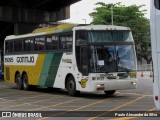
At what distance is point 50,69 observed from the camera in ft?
66.3

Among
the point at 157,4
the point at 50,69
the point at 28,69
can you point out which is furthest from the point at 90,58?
the point at 157,4

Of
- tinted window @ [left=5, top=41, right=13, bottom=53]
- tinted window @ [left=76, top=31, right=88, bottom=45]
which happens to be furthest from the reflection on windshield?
tinted window @ [left=5, top=41, right=13, bottom=53]

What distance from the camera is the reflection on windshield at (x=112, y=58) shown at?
17.2 metres

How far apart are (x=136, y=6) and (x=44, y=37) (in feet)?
139

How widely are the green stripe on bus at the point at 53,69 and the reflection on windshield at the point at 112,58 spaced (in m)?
2.38

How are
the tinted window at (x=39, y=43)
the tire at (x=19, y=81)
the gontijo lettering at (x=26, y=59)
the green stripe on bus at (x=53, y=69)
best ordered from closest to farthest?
the green stripe on bus at (x=53, y=69) → the tinted window at (x=39, y=43) → the gontijo lettering at (x=26, y=59) → the tire at (x=19, y=81)

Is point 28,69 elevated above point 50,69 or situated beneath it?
situated beneath

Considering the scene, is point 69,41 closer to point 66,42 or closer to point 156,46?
point 66,42

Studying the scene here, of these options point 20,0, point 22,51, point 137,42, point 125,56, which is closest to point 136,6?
point 137,42

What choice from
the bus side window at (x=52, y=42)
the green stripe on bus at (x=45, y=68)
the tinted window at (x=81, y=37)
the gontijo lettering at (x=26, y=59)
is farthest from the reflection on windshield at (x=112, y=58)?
the gontijo lettering at (x=26, y=59)

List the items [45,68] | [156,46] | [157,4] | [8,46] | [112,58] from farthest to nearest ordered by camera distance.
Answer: [8,46] < [45,68] < [112,58] < [156,46] < [157,4]

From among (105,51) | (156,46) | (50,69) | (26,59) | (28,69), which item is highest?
(156,46)

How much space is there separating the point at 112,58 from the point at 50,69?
4.02m

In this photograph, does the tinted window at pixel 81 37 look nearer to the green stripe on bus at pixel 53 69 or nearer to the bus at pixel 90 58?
the bus at pixel 90 58
